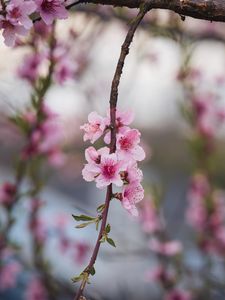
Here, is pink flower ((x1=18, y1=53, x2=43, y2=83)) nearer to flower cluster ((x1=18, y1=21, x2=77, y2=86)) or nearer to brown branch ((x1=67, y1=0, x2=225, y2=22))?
flower cluster ((x1=18, y1=21, x2=77, y2=86))

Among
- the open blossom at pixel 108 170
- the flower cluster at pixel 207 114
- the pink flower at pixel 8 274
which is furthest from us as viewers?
the flower cluster at pixel 207 114

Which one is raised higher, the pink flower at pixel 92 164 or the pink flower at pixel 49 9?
the pink flower at pixel 49 9

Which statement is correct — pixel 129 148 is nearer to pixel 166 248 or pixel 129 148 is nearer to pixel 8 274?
pixel 166 248

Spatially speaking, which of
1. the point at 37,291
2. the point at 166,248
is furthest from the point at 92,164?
the point at 37,291

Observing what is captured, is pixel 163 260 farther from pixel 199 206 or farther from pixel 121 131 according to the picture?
pixel 121 131

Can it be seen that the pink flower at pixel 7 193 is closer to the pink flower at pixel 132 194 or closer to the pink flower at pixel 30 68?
the pink flower at pixel 30 68

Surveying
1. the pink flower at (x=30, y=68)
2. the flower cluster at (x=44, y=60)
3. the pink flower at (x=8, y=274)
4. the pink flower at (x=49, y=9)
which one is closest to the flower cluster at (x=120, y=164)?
the pink flower at (x=49, y=9)
